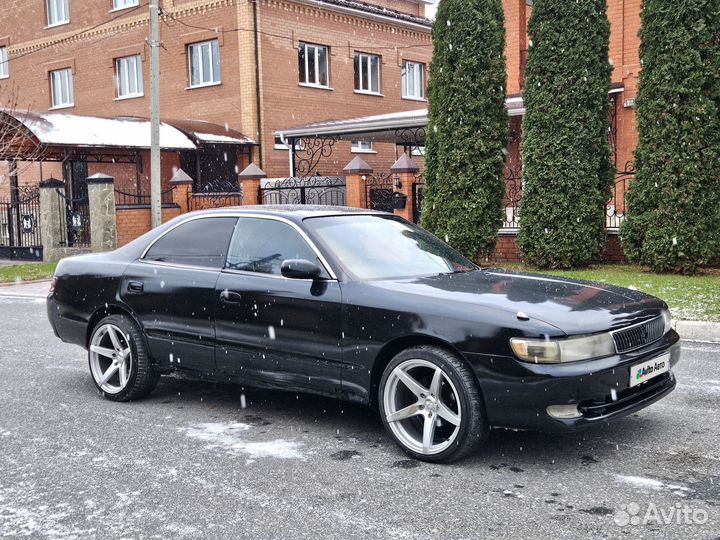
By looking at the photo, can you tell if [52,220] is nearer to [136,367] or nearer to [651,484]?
[136,367]

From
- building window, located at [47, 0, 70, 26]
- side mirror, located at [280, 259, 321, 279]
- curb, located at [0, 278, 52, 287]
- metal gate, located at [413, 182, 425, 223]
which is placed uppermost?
building window, located at [47, 0, 70, 26]

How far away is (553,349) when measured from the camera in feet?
14.3

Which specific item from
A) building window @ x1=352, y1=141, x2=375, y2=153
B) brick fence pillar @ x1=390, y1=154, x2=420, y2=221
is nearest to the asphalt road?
brick fence pillar @ x1=390, y1=154, x2=420, y2=221

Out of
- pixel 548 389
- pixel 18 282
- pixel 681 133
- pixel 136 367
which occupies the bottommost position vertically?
pixel 18 282

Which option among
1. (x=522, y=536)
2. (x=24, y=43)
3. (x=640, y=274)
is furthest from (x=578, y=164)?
(x=24, y=43)

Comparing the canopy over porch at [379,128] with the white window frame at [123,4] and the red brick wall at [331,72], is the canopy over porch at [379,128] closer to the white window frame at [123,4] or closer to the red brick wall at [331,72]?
the red brick wall at [331,72]

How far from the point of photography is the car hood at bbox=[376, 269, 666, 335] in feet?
14.9

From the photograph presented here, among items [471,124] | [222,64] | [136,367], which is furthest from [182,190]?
[136,367]

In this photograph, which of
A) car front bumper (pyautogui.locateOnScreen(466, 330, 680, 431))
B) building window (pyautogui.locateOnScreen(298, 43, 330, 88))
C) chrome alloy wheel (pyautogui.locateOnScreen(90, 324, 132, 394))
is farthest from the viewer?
building window (pyautogui.locateOnScreen(298, 43, 330, 88))

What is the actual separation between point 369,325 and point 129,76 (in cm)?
2699

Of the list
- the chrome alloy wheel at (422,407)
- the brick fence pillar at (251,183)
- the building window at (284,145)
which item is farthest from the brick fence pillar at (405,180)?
the chrome alloy wheel at (422,407)

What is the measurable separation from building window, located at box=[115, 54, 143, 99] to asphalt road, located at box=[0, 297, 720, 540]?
24.7 m

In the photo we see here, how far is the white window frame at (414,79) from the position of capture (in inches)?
1268

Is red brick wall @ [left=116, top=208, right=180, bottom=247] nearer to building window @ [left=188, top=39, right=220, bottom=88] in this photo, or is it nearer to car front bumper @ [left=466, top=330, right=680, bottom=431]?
building window @ [left=188, top=39, right=220, bottom=88]
